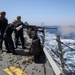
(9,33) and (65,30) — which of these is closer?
(9,33)

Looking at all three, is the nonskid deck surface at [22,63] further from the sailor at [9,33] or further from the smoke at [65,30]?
the smoke at [65,30]

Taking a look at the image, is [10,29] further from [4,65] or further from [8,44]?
[4,65]

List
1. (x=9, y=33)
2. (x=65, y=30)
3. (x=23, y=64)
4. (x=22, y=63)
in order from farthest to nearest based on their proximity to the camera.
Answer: (x=65, y=30) < (x=9, y=33) < (x=22, y=63) < (x=23, y=64)

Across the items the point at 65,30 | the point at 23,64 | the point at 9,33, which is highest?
the point at 9,33

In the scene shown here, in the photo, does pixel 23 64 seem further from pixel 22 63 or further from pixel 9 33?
pixel 9 33

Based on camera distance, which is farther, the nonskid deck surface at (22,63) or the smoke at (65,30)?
the smoke at (65,30)

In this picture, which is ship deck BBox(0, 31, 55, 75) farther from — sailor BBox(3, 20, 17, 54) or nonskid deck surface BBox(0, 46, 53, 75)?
sailor BBox(3, 20, 17, 54)

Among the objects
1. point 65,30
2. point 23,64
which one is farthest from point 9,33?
point 65,30

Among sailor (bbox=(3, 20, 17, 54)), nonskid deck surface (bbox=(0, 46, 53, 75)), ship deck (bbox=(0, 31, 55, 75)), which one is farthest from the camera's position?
sailor (bbox=(3, 20, 17, 54))

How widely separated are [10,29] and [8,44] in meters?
1.17

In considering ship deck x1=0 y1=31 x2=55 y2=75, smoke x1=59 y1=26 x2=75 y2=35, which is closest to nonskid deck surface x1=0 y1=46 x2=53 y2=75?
ship deck x1=0 y1=31 x2=55 y2=75

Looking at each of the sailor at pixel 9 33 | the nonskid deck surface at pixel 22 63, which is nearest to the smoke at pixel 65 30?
the sailor at pixel 9 33

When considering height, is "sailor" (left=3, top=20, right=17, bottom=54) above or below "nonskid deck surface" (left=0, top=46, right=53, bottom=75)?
above

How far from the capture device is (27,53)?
12.1 m
